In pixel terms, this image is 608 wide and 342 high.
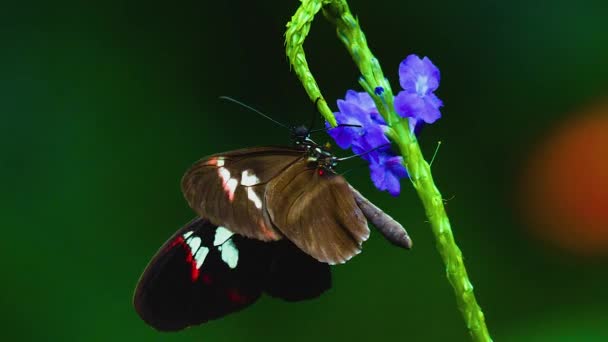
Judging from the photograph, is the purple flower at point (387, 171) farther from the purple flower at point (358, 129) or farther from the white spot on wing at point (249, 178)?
the white spot on wing at point (249, 178)

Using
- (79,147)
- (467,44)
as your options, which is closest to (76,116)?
(79,147)

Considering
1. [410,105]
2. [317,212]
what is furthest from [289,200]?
[410,105]

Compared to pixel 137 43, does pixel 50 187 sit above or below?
below

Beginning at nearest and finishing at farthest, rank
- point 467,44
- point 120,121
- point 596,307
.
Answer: point 596,307 < point 467,44 < point 120,121

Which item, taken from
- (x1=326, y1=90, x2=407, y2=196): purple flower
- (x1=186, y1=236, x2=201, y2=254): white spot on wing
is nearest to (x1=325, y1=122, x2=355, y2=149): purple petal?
(x1=326, y1=90, x2=407, y2=196): purple flower

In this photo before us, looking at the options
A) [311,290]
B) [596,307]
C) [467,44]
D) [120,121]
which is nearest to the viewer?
[311,290]

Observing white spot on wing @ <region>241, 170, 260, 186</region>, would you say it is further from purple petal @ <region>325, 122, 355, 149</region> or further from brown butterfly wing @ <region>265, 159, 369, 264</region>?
purple petal @ <region>325, 122, 355, 149</region>

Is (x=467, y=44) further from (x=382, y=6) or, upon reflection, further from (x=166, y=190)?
(x=166, y=190)
